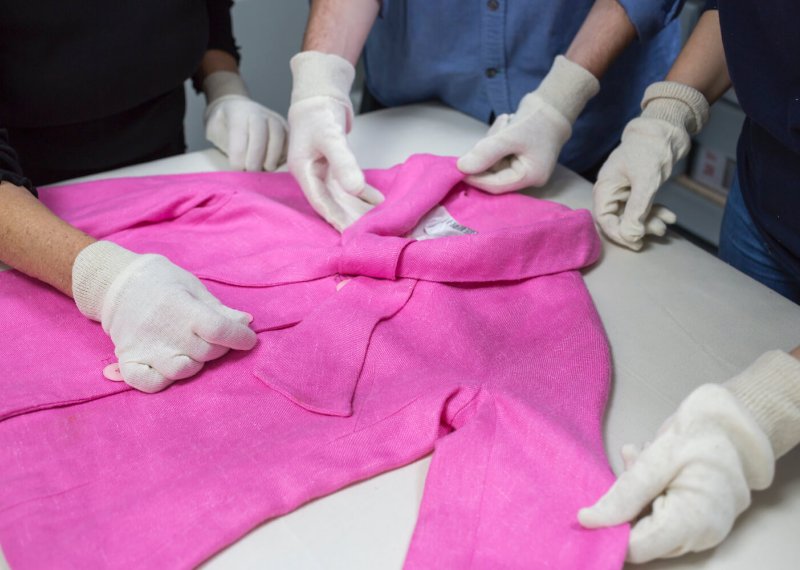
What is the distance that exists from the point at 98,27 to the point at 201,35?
177mm

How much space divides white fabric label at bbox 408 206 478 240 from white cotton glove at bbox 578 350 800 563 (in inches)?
16.6

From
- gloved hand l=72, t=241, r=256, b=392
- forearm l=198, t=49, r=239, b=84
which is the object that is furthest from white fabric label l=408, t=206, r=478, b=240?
forearm l=198, t=49, r=239, b=84

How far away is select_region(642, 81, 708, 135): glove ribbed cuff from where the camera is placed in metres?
1.09

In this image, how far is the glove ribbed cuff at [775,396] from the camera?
699 millimetres

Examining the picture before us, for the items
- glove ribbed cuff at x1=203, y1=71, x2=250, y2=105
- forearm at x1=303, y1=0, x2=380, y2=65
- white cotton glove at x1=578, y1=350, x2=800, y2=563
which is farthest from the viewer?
glove ribbed cuff at x1=203, y1=71, x2=250, y2=105

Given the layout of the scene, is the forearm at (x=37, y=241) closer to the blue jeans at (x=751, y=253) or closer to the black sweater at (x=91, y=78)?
the black sweater at (x=91, y=78)

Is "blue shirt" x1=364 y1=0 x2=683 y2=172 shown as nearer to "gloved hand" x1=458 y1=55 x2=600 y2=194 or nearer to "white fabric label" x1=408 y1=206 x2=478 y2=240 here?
"gloved hand" x1=458 y1=55 x2=600 y2=194

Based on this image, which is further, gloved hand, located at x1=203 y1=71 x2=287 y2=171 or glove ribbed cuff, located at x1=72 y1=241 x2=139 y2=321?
gloved hand, located at x1=203 y1=71 x2=287 y2=171

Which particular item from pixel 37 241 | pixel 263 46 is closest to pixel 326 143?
pixel 37 241

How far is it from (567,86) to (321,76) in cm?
35

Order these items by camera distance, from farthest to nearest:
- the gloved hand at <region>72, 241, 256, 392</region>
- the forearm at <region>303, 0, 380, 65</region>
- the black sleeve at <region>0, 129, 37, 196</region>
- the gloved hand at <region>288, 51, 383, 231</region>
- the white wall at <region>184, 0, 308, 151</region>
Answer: the white wall at <region>184, 0, 308, 151</region>, the forearm at <region>303, 0, 380, 65</region>, the gloved hand at <region>288, 51, 383, 231</region>, the black sleeve at <region>0, 129, 37, 196</region>, the gloved hand at <region>72, 241, 256, 392</region>

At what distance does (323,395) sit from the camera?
800mm

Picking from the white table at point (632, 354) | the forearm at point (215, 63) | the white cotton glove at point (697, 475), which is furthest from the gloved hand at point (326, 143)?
the white cotton glove at point (697, 475)

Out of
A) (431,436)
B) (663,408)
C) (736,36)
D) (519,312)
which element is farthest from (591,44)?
(431,436)
